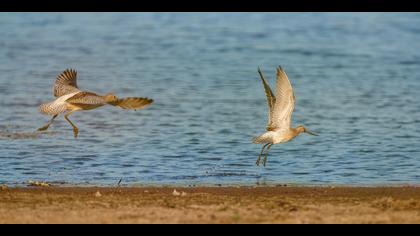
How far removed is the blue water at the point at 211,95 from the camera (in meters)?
12.7

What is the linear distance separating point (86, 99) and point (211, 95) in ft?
22.7

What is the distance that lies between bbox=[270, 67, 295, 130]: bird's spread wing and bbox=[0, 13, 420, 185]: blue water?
2.10 feet

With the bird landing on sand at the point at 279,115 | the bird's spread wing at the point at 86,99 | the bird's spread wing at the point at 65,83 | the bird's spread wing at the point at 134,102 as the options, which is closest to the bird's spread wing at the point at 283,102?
the bird landing on sand at the point at 279,115

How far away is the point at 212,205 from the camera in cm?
968

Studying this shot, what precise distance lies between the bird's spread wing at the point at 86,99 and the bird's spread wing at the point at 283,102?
1952 millimetres

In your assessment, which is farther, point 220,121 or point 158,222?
point 220,121

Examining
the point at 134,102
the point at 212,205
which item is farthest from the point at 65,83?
the point at 212,205

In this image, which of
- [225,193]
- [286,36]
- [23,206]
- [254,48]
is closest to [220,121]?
[225,193]

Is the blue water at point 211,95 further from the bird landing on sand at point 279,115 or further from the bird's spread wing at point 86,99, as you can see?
the bird's spread wing at point 86,99

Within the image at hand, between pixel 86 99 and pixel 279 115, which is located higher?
pixel 86 99

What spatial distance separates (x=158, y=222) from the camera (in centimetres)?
873

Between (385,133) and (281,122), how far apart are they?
11.3 feet

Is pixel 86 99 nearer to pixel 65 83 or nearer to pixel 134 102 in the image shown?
pixel 65 83
